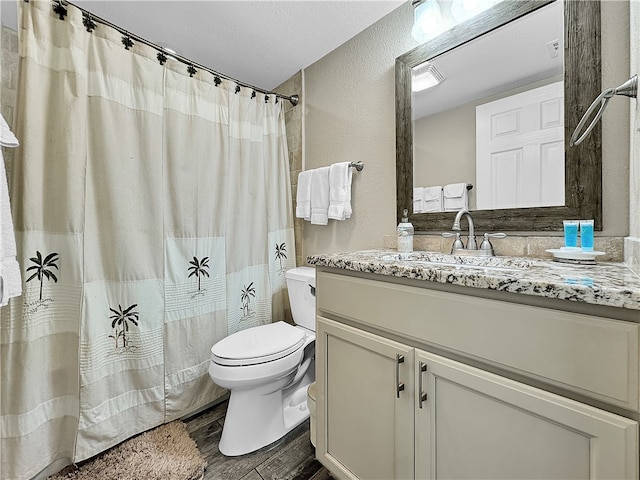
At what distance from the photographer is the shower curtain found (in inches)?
43.4

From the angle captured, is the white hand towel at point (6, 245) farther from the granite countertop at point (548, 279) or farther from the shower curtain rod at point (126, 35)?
the granite countertop at point (548, 279)

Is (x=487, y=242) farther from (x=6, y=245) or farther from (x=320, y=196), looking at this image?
(x=6, y=245)

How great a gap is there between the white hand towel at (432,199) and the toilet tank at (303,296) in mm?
732

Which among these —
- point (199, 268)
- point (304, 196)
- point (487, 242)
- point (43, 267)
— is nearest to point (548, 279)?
point (487, 242)

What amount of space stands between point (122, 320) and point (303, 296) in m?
0.92

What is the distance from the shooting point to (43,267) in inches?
44.7

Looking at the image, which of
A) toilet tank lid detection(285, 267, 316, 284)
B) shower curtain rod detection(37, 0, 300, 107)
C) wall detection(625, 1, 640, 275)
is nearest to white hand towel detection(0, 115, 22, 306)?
shower curtain rod detection(37, 0, 300, 107)

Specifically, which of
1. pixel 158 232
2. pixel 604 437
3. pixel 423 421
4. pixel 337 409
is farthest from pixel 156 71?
pixel 604 437

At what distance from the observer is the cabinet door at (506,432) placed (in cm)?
51

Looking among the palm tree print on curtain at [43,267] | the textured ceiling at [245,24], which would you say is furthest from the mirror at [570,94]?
the palm tree print on curtain at [43,267]

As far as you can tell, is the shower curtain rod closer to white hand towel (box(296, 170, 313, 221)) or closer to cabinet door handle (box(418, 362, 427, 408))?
white hand towel (box(296, 170, 313, 221))

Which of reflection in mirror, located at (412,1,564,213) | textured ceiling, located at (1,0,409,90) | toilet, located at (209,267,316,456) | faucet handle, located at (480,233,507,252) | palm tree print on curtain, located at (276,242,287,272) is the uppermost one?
textured ceiling, located at (1,0,409,90)

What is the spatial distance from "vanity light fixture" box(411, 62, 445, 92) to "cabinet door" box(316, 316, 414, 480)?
121 cm

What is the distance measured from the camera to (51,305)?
116 cm
